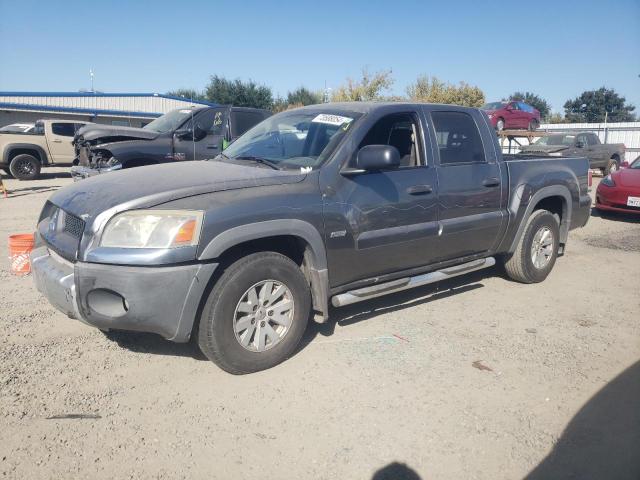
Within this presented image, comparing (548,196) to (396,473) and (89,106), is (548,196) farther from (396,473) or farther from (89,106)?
(89,106)

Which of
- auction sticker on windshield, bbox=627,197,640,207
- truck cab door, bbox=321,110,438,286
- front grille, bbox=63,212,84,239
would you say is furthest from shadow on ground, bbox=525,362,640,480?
auction sticker on windshield, bbox=627,197,640,207

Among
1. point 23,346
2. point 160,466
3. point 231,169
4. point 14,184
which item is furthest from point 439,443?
point 14,184

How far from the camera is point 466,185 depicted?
14.9 feet

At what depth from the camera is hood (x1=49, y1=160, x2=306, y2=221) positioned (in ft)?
10.2

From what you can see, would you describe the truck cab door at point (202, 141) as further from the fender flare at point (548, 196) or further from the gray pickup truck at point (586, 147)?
the gray pickup truck at point (586, 147)

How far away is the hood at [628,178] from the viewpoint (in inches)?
378

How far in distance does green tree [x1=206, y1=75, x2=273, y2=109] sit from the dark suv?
35.1m

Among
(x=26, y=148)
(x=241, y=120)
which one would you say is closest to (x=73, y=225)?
(x=241, y=120)

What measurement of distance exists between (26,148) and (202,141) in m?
9.70

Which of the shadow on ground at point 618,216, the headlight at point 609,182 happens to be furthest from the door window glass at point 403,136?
the shadow on ground at point 618,216

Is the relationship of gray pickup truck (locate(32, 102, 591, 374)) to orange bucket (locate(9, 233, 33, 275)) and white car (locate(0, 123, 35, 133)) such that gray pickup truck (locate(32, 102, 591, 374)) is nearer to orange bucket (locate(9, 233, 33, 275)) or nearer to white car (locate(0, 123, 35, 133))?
orange bucket (locate(9, 233, 33, 275))

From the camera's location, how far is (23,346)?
378 cm

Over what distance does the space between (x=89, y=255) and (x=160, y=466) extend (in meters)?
1.27

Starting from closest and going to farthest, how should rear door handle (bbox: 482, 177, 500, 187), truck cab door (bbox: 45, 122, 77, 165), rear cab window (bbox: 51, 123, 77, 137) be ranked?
1. rear door handle (bbox: 482, 177, 500, 187)
2. truck cab door (bbox: 45, 122, 77, 165)
3. rear cab window (bbox: 51, 123, 77, 137)
